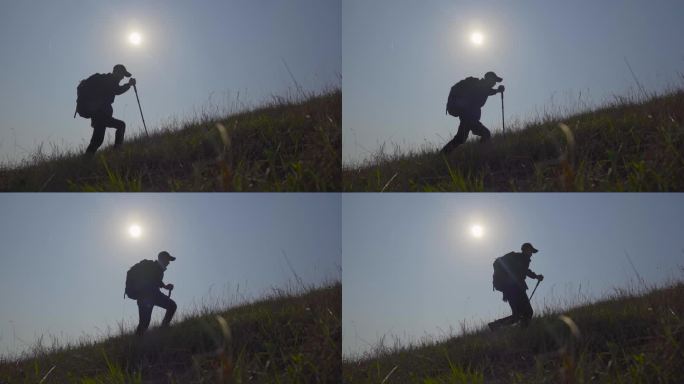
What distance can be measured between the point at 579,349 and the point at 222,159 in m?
1.52

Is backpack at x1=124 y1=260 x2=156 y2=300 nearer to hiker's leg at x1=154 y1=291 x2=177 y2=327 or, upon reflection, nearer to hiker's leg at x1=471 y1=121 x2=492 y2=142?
hiker's leg at x1=154 y1=291 x2=177 y2=327

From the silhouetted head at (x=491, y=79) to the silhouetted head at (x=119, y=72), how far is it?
135 cm

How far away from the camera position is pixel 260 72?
3.25 m

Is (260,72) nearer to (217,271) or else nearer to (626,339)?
(217,271)

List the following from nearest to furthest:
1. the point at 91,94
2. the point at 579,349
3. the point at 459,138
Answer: the point at 91,94 < the point at 579,349 < the point at 459,138

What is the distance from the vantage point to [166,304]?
121 inches

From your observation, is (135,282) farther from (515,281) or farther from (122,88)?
(515,281)

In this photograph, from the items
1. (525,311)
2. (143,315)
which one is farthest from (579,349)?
(143,315)

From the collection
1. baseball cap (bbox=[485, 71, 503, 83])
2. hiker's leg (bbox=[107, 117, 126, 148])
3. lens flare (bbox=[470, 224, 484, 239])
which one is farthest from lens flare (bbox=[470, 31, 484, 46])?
hiker's leg (bbox=[107, 117, 126, 148])

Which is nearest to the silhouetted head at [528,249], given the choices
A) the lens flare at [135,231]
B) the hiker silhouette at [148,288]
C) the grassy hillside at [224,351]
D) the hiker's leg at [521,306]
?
the hiker's leg at [521,306]

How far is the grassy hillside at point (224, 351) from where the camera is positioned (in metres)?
2.97

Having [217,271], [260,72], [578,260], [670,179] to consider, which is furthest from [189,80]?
[670,179]

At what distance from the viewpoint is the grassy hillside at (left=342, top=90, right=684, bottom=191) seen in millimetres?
3070

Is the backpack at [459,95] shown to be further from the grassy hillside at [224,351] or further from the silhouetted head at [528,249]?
the grassy hillside at [224,351]
